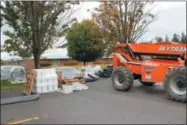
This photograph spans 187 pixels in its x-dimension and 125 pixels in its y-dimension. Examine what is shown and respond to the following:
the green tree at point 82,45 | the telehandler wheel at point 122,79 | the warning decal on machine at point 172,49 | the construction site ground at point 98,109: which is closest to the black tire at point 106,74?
the telehandler wheel at point 122,79

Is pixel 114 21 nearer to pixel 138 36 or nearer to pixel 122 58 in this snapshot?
pixel 138 36

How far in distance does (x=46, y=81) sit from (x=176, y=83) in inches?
171

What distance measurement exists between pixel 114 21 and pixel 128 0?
5.58 ft

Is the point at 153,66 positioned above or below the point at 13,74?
above

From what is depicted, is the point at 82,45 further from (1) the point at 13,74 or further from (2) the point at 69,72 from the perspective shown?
(1) the point at 13,74

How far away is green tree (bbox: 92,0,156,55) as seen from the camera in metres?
19.9

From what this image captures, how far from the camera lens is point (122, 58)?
1099 centimetres

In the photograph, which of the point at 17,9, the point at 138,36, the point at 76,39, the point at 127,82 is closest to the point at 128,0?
the point at 138,36

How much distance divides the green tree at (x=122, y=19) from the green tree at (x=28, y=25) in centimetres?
745

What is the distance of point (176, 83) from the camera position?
26.8 ft

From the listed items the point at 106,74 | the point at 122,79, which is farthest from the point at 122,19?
the point at 122,79

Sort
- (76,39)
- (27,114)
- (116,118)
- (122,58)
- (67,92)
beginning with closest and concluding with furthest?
(116,118) < (27,114) < (67,92) < (122,58) < (76,39)

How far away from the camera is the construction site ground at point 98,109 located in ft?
19.9

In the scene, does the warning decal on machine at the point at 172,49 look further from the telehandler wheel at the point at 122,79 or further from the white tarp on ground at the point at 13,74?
the white tarp on ground at the point at 13,74
